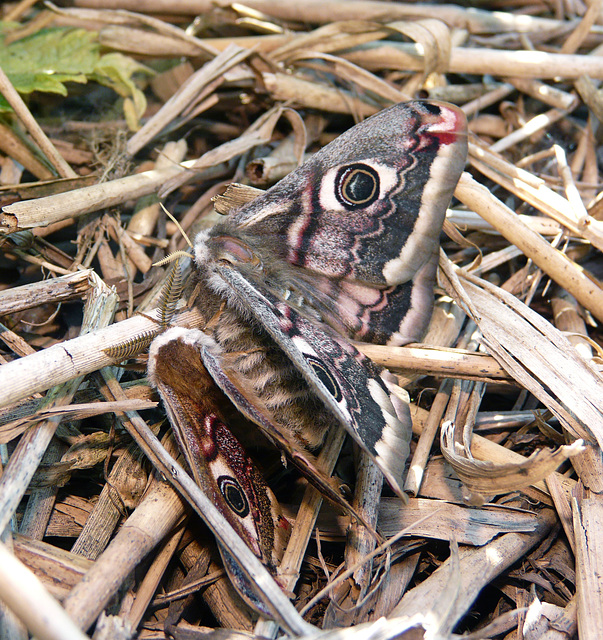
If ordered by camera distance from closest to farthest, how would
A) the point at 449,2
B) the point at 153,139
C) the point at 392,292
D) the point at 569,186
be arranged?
the point at 392,292 → the point at 569,186 → the point at 153,139 → the point at 449,2

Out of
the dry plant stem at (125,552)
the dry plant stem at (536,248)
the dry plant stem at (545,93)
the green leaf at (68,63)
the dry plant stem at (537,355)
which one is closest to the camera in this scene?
the dry plant stem at (125,552)

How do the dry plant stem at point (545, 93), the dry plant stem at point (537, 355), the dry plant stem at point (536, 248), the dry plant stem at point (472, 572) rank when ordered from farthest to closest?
the dry plant stem at point (545, 93) < the dry plant stem at point (536, 248) < the dry plant stem at point (537, 355) < the dry plant stem at point (472, 572)

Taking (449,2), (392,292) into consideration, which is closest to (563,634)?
(392,292)

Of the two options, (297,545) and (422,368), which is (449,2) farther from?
(297,545)

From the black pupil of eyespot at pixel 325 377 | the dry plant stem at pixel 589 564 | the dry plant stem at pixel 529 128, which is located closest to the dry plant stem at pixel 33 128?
the black pupil of eyespot at pixel 325 377

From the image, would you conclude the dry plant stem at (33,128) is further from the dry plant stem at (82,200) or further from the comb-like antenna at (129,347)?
the comb-like antenna at (129,347)
